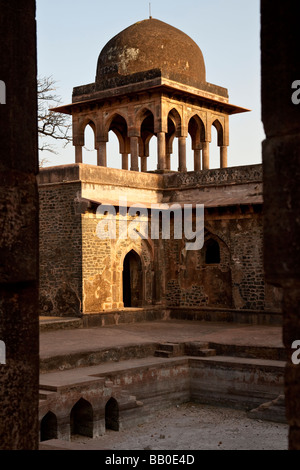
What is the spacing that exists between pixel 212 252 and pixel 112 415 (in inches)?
301

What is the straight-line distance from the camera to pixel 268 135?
7.71 ft

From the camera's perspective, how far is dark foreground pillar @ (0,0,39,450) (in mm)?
2881

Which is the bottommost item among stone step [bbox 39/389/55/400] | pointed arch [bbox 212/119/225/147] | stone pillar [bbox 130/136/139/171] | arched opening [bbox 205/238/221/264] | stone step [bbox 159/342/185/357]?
stone step [bbox 39/389/55/400]

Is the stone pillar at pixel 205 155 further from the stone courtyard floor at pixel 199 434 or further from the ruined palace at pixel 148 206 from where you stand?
the stone courtyard floor at pixel 199 434

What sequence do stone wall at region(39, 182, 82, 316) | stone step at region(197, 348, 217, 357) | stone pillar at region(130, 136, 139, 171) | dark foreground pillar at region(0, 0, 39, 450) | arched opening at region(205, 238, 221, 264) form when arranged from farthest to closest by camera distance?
stone pillar at region(130, 136, 139, 171) < arched opening at region(205, 238, 221, 264) < stone wall at region(39, 182, 82, 316) < stone step at region(197, 348, 217, 357) < dark foreground pillar at region(0, 0, 39, 450)

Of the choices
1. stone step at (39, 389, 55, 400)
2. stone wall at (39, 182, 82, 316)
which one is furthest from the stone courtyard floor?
stone wall at (39, 182, 82, 316)

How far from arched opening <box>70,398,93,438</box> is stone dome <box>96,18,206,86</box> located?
41.4 feet

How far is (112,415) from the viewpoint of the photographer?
1030 cm

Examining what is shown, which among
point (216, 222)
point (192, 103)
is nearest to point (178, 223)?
point (216, 222)

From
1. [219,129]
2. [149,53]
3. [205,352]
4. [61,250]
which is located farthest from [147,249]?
[149,53]

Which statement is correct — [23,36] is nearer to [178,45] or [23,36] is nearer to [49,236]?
[49,236]

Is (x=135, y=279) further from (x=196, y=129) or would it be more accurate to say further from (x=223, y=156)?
(x=196, y=129)

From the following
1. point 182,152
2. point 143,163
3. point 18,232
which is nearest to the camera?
point 18,232

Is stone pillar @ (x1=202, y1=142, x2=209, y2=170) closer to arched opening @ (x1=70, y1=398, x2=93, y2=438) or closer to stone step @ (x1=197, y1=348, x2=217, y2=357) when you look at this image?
stone step @ (x1=197, y1=348, x2=217, y2=357)
